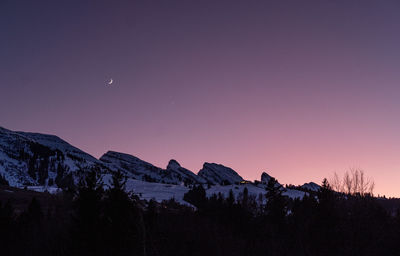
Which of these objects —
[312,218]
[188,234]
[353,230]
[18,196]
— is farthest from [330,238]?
[18,196]

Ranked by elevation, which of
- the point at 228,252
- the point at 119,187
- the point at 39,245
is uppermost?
the point at 119,187

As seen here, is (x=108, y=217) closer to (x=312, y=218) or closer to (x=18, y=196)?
(x=312, y=218)

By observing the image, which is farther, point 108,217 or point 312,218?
point 312,218

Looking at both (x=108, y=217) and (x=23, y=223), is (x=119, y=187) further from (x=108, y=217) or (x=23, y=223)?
(x=23, y=223)

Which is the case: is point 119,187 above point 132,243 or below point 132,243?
above

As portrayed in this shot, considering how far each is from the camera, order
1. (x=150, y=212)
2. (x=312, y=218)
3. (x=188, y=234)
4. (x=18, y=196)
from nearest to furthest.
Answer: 1. (x=312, y=218)
2. (x=188, y=234)
3. (x=150, y=212)
4. (x=18, y=196)

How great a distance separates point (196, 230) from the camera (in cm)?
5219

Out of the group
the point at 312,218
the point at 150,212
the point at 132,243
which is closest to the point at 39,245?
the point at 150,212

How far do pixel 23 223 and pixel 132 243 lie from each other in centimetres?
3769

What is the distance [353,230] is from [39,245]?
45842 mm

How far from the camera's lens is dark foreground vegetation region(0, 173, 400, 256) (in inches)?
1183

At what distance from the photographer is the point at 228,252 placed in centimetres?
4053

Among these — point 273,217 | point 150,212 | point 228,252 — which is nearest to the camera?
point 228,252

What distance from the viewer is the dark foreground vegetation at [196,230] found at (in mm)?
30047
